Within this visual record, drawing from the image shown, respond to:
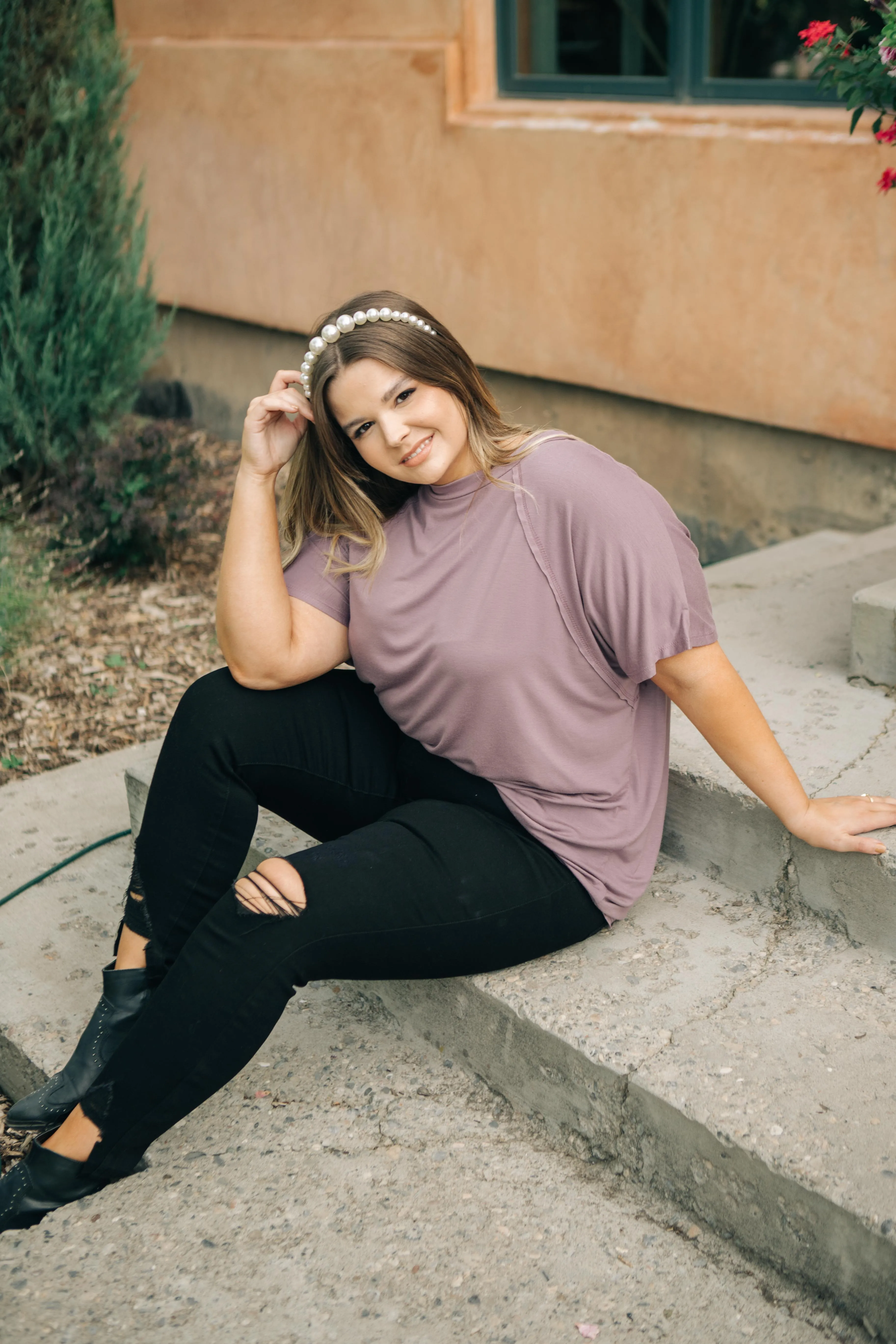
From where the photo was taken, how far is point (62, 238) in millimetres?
4426

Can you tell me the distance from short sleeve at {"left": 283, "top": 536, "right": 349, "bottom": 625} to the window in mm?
2519

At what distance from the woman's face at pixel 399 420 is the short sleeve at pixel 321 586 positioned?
8.5 inches

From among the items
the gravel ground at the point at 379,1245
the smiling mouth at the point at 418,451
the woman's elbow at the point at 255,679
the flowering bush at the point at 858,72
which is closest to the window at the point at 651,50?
the flowering bush at the point at 858,72

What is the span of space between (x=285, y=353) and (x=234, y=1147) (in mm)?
4682

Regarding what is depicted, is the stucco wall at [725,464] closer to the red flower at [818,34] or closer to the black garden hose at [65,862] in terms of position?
the red flower at [818,34]

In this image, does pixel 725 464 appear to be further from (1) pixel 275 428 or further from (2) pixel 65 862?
(2) pixel 65 862

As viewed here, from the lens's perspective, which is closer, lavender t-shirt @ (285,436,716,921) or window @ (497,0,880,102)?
lavender t-shirt @ (285,436,716,921)

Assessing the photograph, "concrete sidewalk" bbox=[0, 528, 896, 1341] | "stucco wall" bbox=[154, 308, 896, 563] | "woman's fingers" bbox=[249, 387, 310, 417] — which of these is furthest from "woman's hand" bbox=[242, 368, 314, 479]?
"stucco wall" bbox=[154, 308, 896, 563]

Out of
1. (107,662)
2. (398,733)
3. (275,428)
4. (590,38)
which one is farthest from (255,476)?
A: (590,38)

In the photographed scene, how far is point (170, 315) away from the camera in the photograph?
4.80m

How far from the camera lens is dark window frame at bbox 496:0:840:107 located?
3.71 metres

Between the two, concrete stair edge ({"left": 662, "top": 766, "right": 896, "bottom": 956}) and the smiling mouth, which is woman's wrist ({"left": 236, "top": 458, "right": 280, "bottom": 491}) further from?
concrete stair edge ({"left": 662, "top": 766, "right": 896, "bottom": 956})

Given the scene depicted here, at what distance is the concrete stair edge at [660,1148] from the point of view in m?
1.56

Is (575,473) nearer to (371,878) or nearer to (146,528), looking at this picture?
(371,878)
